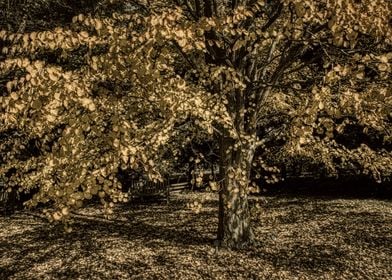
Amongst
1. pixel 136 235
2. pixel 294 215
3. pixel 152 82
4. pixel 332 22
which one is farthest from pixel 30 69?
pixel 294 215

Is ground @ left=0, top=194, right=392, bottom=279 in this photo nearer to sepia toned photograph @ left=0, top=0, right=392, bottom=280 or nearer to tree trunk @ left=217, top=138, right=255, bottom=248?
sepia toned photograph @ left=0, top=0, right=392, bottom=280

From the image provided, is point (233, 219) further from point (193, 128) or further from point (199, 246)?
point (193, 128)

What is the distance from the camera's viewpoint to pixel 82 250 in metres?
12.5

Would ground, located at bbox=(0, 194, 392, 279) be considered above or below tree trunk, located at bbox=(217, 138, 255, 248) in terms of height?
below

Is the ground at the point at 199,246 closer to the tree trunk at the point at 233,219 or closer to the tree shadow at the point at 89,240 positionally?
the tree shadow at the point at 89,240

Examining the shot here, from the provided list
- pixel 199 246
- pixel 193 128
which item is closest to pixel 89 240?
pixel 199 246

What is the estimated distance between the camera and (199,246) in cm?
1191

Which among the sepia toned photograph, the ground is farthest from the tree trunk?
the ground

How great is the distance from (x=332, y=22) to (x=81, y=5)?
1477 cm

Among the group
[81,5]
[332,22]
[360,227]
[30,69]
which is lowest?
[360,227]

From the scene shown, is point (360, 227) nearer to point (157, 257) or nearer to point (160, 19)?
point (157, 257)

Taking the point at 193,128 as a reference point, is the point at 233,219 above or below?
below

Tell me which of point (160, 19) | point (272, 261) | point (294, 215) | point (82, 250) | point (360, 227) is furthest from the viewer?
point (294, 215)

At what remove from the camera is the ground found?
1002 cm
